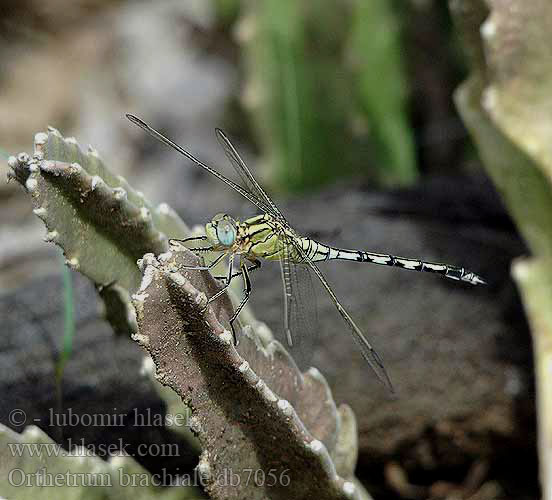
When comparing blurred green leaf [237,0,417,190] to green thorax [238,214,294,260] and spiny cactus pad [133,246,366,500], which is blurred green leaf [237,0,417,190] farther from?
spiny cactus pad [133,246,366,500]

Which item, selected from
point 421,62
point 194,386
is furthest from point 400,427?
point 421,62

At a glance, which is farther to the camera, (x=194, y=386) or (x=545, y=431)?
(x=545, y=431)

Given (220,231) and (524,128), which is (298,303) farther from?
(524,128)

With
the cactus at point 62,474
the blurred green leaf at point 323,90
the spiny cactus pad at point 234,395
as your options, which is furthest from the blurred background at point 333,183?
the spiny cactus pad at point 234,395

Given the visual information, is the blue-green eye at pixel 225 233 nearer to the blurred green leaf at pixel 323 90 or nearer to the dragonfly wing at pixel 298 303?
the dragonfly wing at pixel 298 303

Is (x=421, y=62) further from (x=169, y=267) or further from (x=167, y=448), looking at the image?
(x=169, y=267)

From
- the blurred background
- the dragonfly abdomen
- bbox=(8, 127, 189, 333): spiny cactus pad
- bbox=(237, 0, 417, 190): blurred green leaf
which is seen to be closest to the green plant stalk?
the blurred background

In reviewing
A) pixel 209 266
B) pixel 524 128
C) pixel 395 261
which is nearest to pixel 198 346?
pixel 209 266
